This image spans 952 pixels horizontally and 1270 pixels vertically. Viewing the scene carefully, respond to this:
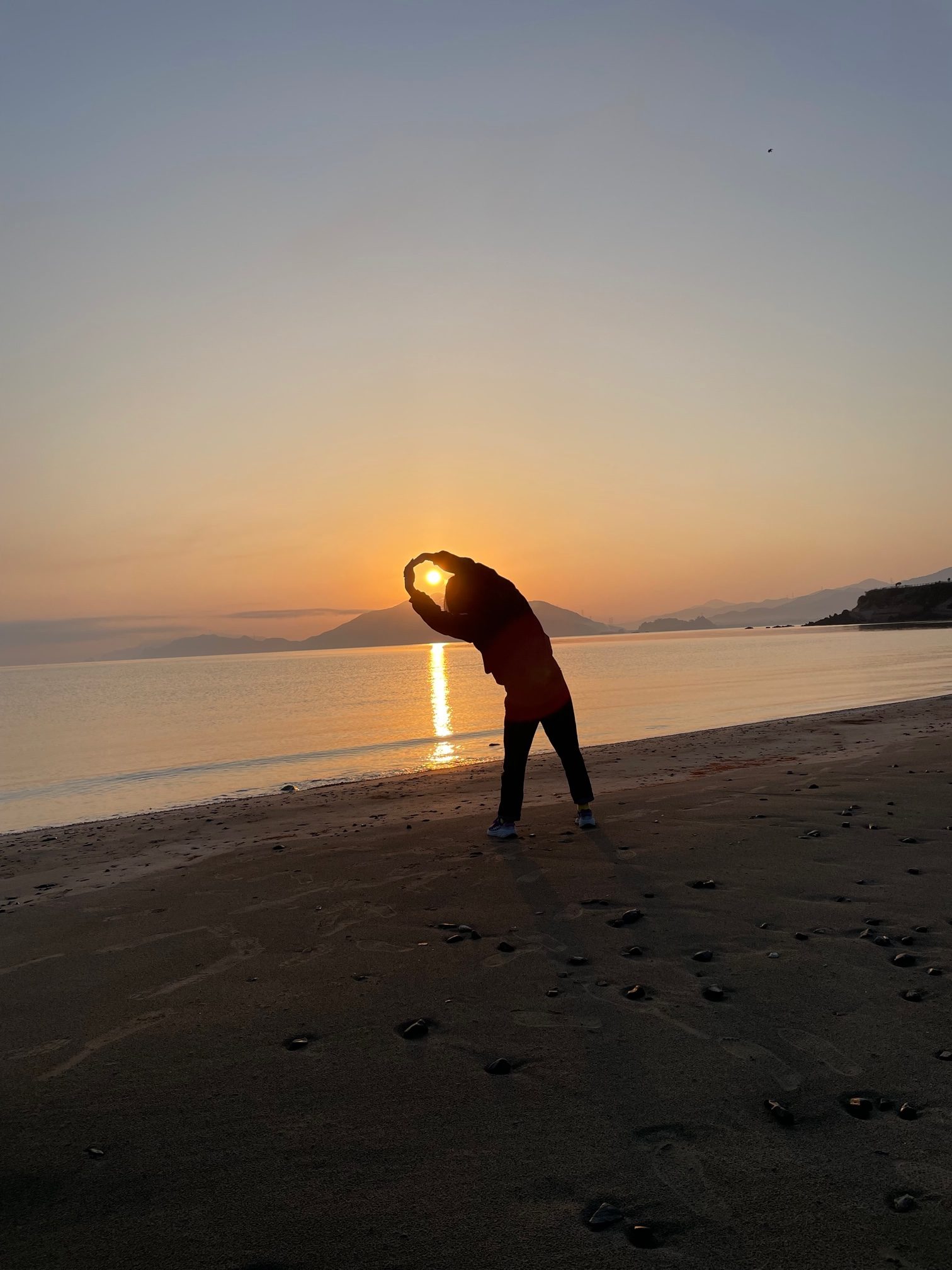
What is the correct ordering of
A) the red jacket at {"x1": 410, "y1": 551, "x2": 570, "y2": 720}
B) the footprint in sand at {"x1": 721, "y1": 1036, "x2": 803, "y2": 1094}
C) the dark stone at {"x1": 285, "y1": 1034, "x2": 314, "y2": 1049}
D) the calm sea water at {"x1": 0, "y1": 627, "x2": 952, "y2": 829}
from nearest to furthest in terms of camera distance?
1. the footprint in sand at {"x1": 721, "y1": 1036, "x2": 803, "y2": 1094}
2. the dark stone at {"x1": 285, "y1": 1034, "x2": 314, "y2": 1049}
3. the red jacket at {"x1": 410, "y1": 551, "x2": 570, "y2": 720}
4. the calm sea water at {"x1": 0, "y1": 627, "x2": 952, "y2": 829}

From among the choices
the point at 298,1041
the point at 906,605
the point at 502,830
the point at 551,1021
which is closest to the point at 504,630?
the point at 502,830

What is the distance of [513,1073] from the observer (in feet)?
13.1

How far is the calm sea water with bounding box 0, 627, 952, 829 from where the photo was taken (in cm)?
2083

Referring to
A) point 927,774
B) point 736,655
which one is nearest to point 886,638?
point 736,655

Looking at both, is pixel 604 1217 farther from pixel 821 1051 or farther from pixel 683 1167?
pixel 821 1051

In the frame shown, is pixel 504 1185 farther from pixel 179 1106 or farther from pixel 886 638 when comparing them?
pixel 886 638

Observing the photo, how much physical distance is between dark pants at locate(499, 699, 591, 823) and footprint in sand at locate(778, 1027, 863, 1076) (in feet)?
16.3

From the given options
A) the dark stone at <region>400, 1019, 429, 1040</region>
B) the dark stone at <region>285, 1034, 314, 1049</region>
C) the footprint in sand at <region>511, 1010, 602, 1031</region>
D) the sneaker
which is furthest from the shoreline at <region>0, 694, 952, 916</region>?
the footprint in sand at <region>511, 1010, 602, 1031</region>

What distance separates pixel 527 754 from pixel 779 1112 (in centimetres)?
597

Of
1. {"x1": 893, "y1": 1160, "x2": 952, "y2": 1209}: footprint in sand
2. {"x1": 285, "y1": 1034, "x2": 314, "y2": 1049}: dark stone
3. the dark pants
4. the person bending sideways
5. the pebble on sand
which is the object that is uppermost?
the person bending sideways

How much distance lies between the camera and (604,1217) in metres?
2.96

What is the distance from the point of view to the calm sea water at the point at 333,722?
820 inches

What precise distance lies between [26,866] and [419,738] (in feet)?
55.8

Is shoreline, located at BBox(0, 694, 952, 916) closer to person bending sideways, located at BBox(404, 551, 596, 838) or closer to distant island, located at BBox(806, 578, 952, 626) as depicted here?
person bending sideways, located at BBox(404, 551, 596, 838)
